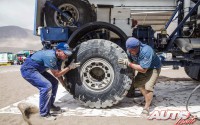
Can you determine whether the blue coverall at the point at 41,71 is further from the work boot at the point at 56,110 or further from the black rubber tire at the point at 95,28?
the black rubber tire at the point at 95,28

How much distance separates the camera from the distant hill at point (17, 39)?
11628 centimetres

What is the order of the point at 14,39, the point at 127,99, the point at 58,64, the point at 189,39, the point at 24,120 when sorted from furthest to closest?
the point at 14,39, the point at 127,99, the point at 189,39, the point at 58,64, the point at 24,120

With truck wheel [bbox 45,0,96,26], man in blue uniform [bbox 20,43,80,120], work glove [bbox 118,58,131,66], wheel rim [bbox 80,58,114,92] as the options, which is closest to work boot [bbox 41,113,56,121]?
man in blue uniform [bbox 20,43,80,120]

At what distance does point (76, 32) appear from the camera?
18.6 ft

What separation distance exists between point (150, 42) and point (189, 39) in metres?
0.83

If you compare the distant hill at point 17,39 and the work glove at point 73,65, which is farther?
the distant hill at point 17,39

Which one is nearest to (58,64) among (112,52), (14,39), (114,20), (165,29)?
(112,52)

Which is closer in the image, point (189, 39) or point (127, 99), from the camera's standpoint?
point (189, 39)

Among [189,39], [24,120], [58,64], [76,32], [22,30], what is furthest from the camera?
[22,30]

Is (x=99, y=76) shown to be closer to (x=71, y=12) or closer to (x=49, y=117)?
(x=49, y=117)

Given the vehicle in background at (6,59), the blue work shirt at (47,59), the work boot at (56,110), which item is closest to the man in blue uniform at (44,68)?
the blue work shirt at (47,59)

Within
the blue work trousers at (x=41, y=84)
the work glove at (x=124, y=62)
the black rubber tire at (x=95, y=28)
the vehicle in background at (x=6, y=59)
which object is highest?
the black rubber tire at (x=95, y=28)

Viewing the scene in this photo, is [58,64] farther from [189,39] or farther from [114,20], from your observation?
[189,39]

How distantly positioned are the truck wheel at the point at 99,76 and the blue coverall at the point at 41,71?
0.54m
